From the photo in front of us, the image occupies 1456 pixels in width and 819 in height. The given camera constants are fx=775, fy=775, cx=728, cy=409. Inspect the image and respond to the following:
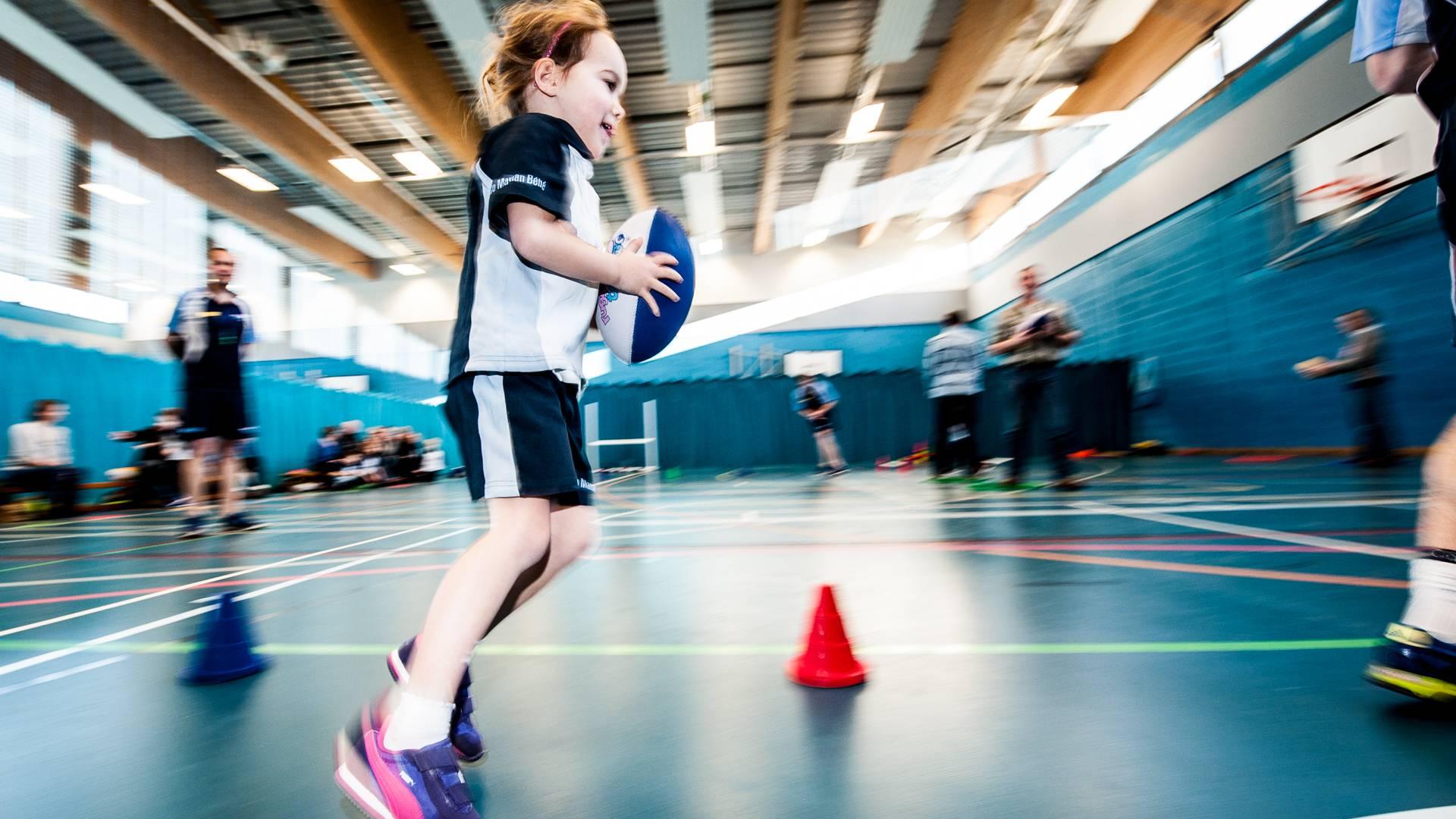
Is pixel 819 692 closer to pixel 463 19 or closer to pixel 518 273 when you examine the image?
pixel 518 273

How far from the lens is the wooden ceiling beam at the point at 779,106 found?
10555mm

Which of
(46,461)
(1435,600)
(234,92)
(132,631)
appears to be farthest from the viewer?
(234,92)

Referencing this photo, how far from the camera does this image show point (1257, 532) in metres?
3.38

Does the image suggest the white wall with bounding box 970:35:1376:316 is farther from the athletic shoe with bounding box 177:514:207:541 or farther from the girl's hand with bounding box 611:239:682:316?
the athletic shoe with bounding box 177:514:207:541

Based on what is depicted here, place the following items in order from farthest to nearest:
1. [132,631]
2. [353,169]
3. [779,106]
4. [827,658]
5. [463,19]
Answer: [353,169], [779,106], [463,19], [132,631], [827,658]

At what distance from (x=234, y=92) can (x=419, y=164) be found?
11.7 ft

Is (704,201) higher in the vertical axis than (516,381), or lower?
higher

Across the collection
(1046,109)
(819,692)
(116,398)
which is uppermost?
(1046,109)

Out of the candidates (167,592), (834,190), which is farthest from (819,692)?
(834,190)

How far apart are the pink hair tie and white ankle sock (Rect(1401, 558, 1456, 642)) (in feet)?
6.15

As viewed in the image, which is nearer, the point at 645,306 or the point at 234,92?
the point at 645,306

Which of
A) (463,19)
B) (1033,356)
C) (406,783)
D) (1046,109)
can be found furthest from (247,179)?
(406,783)

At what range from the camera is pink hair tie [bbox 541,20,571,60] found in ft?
4.72

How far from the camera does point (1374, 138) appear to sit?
314 inches
